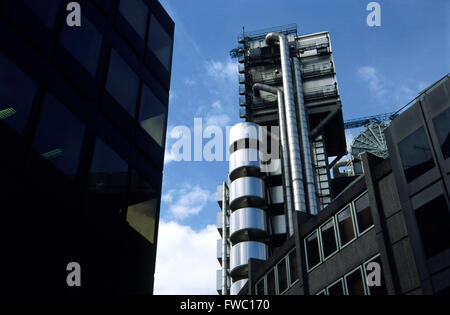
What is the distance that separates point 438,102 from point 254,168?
43786mm

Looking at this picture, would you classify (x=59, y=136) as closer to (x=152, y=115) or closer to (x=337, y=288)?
(x=152, y=115)

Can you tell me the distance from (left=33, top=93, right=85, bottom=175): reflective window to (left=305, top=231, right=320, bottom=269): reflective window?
16690mm

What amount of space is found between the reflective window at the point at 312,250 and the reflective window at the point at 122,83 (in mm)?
14033

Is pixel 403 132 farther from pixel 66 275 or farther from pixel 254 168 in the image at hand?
pixel 254 168

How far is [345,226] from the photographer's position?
26.5m

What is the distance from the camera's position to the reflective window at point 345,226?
2585 centimetres

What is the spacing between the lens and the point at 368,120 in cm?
12481

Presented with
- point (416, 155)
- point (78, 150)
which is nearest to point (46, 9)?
point (78, 150)

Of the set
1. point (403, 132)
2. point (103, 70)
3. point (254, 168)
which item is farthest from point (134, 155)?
point (254, 168)

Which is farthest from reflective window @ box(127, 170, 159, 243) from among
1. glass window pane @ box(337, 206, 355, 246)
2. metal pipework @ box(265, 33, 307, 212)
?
metal pipework @ box(265, 33, 307, 212)

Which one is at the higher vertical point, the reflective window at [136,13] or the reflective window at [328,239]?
the reflective window at [136,13]

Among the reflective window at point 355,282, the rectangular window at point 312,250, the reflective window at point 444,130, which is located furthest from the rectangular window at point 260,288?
the reflective window at point 444,130

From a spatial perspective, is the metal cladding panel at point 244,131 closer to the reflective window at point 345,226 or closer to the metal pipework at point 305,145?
the metal pipework at point 305,145

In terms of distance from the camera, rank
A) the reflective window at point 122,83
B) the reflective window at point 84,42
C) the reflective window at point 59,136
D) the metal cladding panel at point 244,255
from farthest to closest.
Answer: the metal cladding panel at point 244,255 → the reflective window at point 122,83 → the reflective window at point 84,42 → the reflective window at point 59,136
